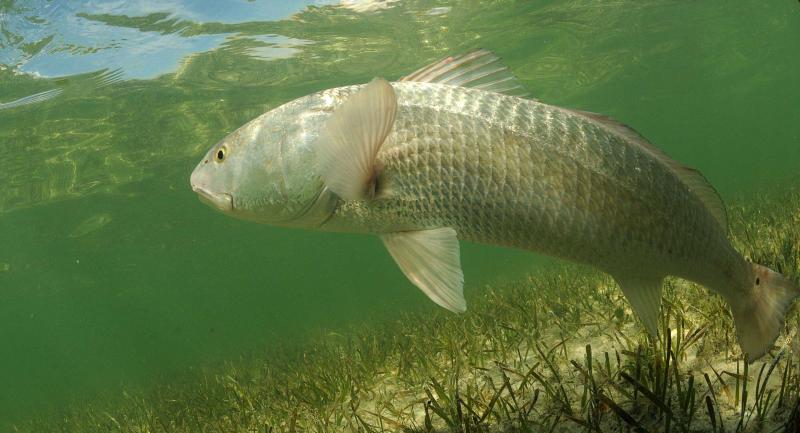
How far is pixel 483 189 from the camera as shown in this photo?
7.80 ft

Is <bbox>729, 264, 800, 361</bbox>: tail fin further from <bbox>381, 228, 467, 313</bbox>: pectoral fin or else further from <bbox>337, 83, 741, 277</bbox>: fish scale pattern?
<bbox>381, 228, 467, 313</bbox>: pectoral fin

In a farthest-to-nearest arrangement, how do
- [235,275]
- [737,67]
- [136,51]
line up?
1. [235,275]
2. [737,67]
3. [136,51]

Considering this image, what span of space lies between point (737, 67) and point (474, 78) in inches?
1690

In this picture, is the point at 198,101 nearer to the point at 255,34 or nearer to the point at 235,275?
the point at 255,34

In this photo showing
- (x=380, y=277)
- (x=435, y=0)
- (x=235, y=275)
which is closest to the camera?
(x=435, y=0)

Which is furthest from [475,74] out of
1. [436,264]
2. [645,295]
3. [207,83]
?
[207,83]

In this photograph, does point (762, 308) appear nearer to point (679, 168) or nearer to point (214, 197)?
point (679, 168)

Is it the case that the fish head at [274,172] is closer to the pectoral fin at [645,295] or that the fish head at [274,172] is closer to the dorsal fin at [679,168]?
the dorsal fin at [679,168]

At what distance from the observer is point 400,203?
245 cm

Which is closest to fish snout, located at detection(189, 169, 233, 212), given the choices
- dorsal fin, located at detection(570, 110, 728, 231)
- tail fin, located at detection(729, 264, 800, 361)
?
dorsal fin, located at detection(570, 110, 728, 231)

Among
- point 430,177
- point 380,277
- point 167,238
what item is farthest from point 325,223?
point 380,277

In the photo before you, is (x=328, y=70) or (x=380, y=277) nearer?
(x=328, y=70)

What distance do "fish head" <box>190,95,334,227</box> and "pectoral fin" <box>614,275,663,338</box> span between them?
1.62m

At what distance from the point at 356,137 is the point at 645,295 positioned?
1.73 meters
